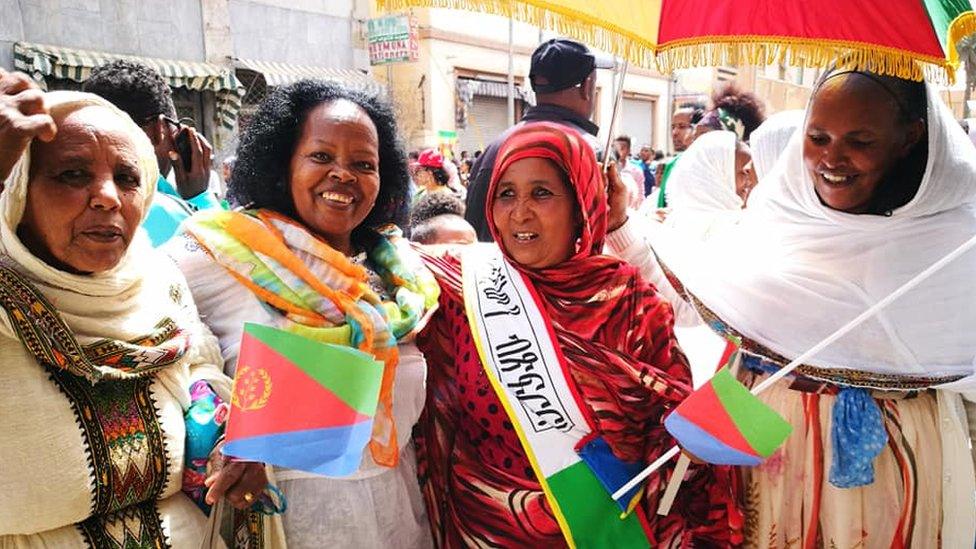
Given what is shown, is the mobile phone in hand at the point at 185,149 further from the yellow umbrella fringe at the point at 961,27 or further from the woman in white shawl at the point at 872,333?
the yellow umbrella fringe at the point at 961,27

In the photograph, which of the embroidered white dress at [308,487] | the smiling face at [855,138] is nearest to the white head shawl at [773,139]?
the smiling face at [855,138]

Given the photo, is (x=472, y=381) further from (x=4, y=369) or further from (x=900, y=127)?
(x=900, y=127)

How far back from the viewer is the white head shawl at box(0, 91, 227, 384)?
134 centimetres

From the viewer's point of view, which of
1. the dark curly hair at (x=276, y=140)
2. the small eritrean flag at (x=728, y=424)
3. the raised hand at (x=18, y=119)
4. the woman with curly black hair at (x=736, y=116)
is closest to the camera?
the raised hand at (x=18, y=119)

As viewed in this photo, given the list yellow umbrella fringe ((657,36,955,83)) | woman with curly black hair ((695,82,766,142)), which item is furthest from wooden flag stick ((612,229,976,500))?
woman with curly black hair ((695,82,766,142))

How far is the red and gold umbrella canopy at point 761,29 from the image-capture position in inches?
69.6

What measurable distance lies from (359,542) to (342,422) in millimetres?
549

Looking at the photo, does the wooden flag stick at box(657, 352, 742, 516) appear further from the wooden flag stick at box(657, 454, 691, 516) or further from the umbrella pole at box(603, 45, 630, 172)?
the umbrella pole at box(603, 45, 630, 172)

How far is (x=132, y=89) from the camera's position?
10.1ft

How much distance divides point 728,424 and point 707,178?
2.50 meters

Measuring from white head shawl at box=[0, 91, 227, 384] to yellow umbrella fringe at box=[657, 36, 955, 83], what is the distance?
1.54 metres

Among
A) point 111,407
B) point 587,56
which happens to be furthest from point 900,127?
point 111,407

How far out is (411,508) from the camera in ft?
6.51

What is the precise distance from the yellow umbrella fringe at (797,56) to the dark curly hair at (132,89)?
2354 millimetres
